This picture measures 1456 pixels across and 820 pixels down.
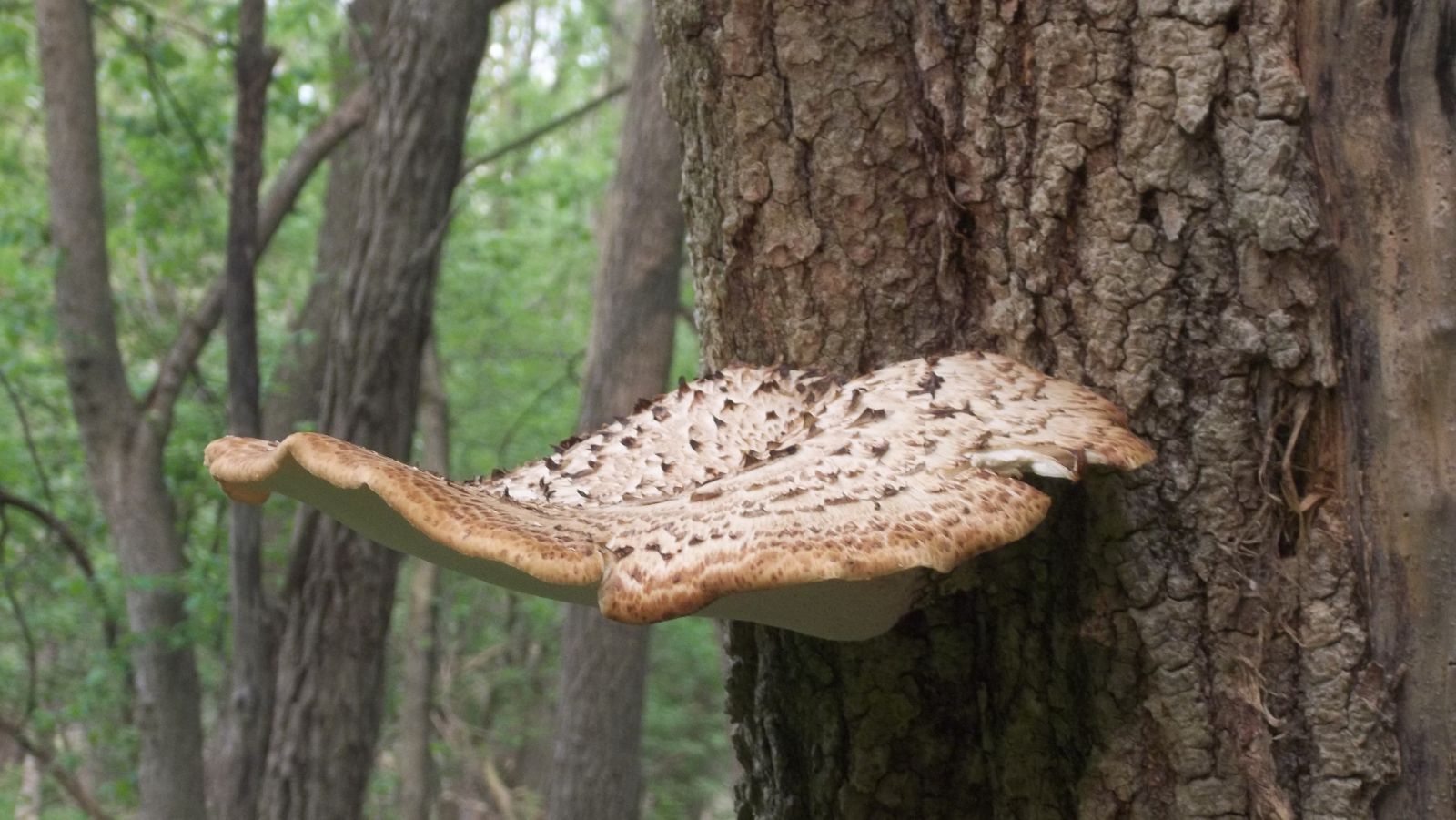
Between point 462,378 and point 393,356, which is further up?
point 462,378

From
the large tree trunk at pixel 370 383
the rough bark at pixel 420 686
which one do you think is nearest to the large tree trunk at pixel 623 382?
the large tree trunk at pixel 370 383

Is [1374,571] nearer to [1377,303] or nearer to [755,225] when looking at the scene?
[1377,303]

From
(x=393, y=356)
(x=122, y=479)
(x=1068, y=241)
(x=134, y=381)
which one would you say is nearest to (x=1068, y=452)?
(x=1068, y=241)

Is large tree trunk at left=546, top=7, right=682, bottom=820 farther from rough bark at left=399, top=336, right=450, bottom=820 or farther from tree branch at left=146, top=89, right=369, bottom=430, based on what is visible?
rough bark at left=399, top=336, right=450, bottom=820

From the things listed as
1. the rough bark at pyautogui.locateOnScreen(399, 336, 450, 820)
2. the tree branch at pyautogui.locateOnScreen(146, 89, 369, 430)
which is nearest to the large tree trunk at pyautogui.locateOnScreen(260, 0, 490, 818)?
the tree branch at pyautogui.locateOnScreen(146, 89, 369, 430)

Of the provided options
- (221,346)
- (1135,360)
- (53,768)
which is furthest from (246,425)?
(221,346)

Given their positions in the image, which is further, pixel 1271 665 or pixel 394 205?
pixel 394 205
